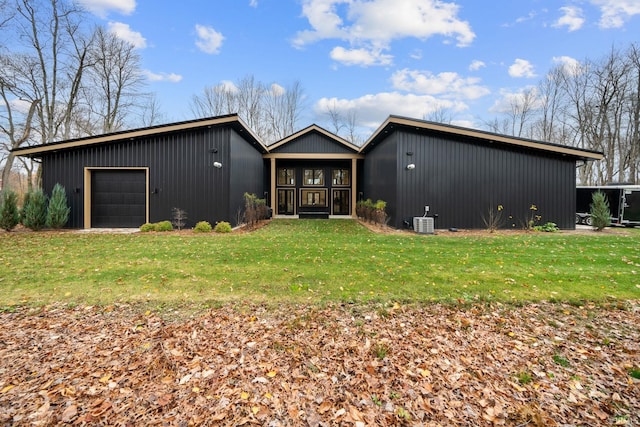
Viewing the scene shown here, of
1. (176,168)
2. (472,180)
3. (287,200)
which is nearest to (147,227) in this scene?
(176,168)

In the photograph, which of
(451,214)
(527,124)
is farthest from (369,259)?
(527,124)

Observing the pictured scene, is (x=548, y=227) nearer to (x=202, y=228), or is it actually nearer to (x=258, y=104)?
(x=202, y=228)

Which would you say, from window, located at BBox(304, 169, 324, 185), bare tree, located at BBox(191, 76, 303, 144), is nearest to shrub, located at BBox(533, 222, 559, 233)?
window, located at BBox(304, 169, 324, 185)

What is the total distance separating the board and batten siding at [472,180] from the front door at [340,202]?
8.02 m

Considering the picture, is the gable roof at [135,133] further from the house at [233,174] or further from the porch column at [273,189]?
the porch column at [273,189]

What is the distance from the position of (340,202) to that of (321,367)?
55.3 feet

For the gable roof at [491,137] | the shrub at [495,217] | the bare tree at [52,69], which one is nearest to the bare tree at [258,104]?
the bare tree at [52,69]

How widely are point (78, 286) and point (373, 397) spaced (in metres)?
4.49

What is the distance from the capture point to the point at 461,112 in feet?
95.6

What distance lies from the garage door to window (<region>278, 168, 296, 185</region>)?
9.35m

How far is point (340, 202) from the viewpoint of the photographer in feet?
62.8

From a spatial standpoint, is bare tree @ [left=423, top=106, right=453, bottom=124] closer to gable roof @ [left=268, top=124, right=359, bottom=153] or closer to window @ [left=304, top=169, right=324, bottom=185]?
gable roof @ [left=268, top=124, right=359, bottom=153]

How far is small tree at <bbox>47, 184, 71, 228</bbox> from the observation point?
395 inches

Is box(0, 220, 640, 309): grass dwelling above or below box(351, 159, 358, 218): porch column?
below
